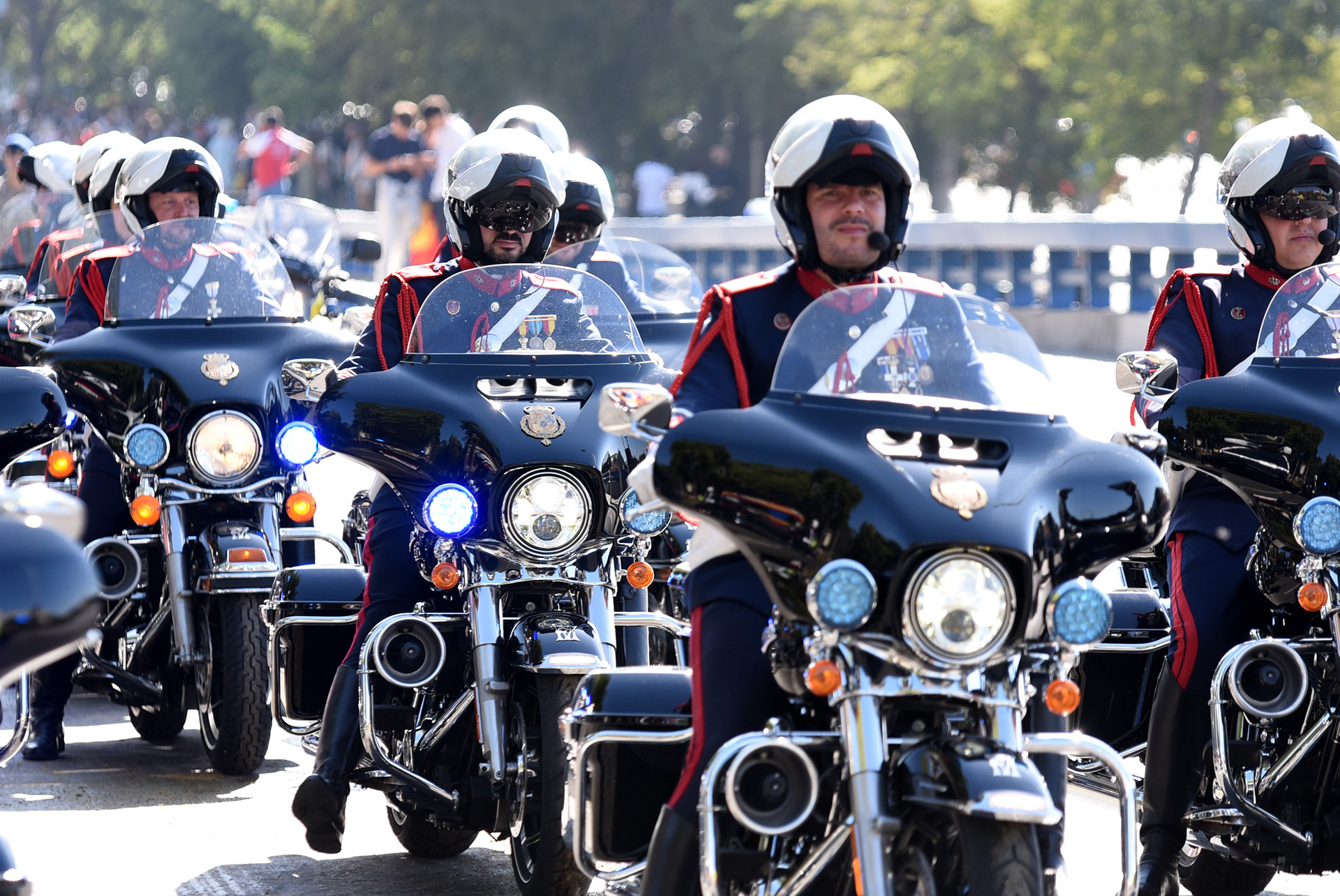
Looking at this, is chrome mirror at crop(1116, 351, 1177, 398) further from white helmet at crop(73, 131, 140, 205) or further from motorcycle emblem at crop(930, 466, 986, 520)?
white helmet at crop(73, 131, 140, 205)

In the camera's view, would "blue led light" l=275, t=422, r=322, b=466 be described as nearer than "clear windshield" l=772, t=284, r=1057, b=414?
No

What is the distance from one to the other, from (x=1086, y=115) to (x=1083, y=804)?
28.8 m

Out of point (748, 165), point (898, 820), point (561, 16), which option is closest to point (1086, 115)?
point (748, 165)

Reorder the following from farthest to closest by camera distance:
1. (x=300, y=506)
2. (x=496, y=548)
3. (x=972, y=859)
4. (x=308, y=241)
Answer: (x=308, y=241) < (x=300, y=506) < (x=496, y=548) < (x=972, y=859)

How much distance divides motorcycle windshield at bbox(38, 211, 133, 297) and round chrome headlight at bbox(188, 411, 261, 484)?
1.83m

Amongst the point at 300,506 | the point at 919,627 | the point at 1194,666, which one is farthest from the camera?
the point at 300,506

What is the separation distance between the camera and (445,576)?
5504 millimetres

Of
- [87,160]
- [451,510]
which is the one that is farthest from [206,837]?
[87,160]

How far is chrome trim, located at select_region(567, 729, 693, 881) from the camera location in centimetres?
444

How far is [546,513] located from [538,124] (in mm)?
5566

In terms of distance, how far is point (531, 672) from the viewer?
5246 mm

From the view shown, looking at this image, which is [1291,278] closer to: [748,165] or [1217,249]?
[1217,249]

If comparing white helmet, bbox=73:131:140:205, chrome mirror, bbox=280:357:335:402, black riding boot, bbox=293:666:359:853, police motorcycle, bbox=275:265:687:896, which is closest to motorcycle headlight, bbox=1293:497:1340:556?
police motorcycle, bbox=275:265:687:896

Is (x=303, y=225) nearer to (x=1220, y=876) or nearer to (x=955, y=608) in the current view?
(x=1220, y=876)
